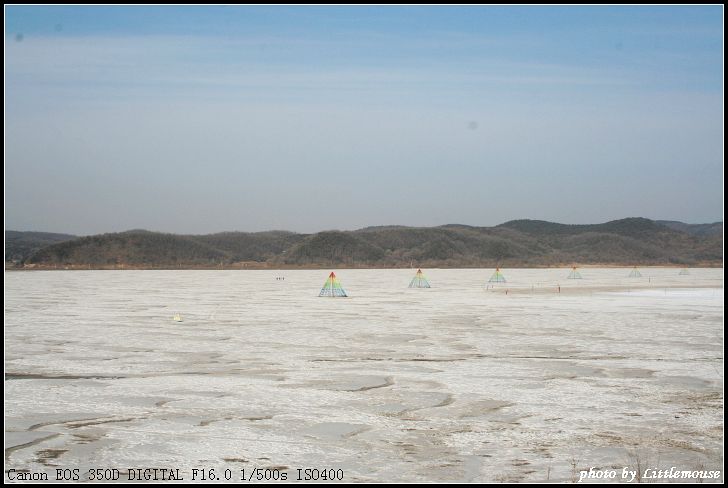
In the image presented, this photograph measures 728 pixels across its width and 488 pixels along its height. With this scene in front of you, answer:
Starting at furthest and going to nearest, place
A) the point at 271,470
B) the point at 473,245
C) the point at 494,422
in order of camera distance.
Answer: the point at 473,245 < the point at 494,422 < the point at 271,470

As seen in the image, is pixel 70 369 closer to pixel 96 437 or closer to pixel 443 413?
pixel 96 437

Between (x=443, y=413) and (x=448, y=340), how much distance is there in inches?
246

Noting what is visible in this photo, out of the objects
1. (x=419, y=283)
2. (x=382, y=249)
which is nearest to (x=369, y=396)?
(x=419, y=283)

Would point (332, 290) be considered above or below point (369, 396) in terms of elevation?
above

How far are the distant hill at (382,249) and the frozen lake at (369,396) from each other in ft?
253

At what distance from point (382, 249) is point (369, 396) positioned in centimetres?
11508

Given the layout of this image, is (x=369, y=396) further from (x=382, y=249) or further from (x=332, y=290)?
(x=382, y=249)

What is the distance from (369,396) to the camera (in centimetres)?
845

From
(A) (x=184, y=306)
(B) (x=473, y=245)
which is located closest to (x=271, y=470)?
(A) (x=184, y=306)

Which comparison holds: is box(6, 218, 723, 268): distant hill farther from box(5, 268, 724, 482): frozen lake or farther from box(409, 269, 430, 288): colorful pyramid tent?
box(5, 268, 724, 482): frozen lake

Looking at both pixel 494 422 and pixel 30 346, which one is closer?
pixel 494 422

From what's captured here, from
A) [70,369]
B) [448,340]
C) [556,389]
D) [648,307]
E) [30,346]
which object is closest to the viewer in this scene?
[556,389]

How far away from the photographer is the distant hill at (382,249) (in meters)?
103

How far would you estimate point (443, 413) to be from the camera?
7.61 metres
